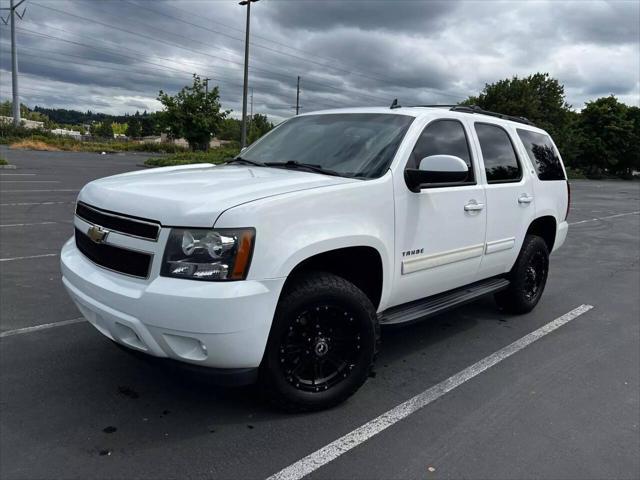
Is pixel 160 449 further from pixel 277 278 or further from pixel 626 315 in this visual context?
pixel 626 315

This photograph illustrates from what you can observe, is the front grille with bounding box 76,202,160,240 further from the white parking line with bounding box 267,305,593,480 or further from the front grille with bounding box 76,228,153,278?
the white parking line with bounding box 267,305,593,480

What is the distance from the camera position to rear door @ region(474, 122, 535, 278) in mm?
4391

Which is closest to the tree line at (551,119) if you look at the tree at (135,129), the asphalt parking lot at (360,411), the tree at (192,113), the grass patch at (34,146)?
the tree at (192,113)

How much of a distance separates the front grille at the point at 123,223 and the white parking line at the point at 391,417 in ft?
4.57

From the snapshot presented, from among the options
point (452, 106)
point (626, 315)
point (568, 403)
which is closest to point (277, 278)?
point (568, 403)

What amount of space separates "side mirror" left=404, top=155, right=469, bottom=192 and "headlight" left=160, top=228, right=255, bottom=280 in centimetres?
134

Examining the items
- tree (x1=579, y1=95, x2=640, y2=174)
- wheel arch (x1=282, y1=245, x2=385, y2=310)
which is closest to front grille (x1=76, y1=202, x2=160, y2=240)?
wheel arch (x1=282, y1=245, x2=385, y2=310)

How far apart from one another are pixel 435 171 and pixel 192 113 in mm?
34695

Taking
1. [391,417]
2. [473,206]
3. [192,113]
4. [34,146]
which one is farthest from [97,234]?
[34,146]

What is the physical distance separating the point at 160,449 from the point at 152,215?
1246 millimetres

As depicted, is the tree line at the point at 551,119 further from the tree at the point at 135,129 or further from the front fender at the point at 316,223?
the tree at the point at 135,129

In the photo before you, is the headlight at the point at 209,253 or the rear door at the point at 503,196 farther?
the rear door at the point at 503,196

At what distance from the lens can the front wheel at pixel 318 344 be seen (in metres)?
2.91

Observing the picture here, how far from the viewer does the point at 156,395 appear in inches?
132
